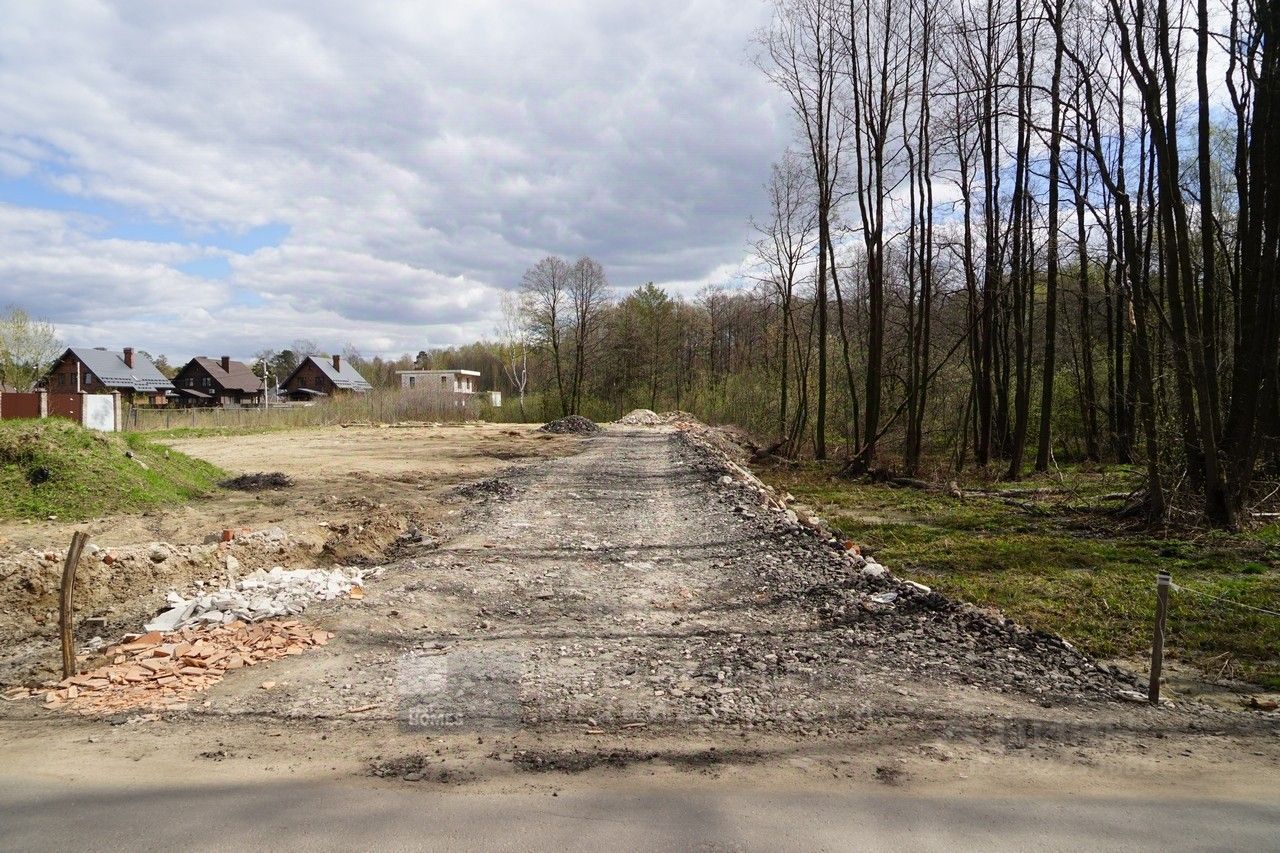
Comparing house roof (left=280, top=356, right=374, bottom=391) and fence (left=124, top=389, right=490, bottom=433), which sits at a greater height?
house roof (left=280, top=356, right=374, bottom=391)

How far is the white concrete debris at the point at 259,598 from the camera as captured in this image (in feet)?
20.7

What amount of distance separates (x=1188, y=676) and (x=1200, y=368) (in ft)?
22.2

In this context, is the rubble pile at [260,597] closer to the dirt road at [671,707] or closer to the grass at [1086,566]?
the dirt road at [671,707]

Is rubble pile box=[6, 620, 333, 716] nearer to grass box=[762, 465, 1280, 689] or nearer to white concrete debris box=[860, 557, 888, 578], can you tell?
white concrete debris box=[860, 557, 888, 578]

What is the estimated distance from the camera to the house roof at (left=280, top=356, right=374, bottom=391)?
251 ft

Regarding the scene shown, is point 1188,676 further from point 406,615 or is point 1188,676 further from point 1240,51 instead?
point 1240,51

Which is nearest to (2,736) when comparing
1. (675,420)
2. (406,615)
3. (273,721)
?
(273,721)

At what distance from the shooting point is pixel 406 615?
6555mm

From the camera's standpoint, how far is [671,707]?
15.3 ft

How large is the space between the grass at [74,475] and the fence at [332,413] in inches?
1117

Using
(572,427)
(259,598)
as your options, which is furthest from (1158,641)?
(572,427)

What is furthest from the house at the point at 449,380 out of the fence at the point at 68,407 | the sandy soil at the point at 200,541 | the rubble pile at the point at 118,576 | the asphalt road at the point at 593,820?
the asphalt road at the point at 593,820

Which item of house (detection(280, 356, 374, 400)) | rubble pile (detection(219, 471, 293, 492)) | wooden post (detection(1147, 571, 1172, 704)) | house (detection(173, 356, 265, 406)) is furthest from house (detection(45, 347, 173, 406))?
wooden post (detection(1147, 571, 1172, 704))

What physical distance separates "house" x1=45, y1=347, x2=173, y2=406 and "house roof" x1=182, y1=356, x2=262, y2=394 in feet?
26.5
